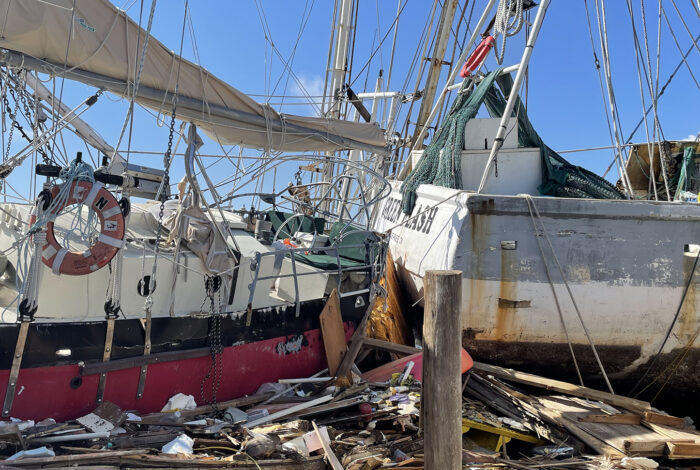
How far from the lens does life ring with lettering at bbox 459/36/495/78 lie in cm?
799

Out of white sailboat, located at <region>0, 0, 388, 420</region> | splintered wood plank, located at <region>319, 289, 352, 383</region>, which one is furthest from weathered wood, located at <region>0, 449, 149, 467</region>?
splintered wood plank, located at <region>319, 289, 352, 383</region>

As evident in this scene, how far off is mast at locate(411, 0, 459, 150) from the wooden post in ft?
24.4

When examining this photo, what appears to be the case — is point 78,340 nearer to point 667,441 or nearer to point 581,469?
point 581,469

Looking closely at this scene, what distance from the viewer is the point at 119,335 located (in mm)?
5016

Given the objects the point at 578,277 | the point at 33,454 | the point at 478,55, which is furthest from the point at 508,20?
the point at 33,454

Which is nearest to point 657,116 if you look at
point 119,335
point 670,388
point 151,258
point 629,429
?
point 670,388

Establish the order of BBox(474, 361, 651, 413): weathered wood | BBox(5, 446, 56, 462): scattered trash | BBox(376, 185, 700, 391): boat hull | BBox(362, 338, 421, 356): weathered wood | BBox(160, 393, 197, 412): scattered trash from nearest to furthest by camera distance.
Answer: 1. BBox(5, 446, 56, 462): scattered trash
2. BBox(160, 393, 197, 412): scattered trash
3. BBox(474, 361, 651, 413): weathered wood
4. BBox(376, 185, 700, 391): boat hull
5. BBox(362, 338, 421, 356): weathered wood

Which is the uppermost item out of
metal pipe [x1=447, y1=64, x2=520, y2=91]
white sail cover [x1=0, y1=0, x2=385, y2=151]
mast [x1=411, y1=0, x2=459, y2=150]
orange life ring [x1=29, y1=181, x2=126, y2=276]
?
mast [x1=411, y1=0, x2=459, y2=150]

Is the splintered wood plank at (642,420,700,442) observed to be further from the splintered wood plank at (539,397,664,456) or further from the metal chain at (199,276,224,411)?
the metal chain at (199,276,224,411)

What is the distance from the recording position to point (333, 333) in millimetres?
6965

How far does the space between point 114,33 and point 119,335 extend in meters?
3.14

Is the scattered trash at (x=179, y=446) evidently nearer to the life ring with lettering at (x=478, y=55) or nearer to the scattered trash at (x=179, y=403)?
the scattered trash at (x=179, y=403)

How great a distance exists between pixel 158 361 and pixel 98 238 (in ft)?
4.74

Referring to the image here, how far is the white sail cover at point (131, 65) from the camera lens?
474 cm
